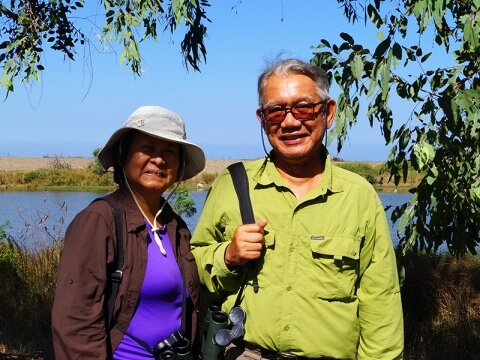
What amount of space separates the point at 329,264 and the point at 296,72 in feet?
2.20

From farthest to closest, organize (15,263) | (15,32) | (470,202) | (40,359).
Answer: (15,263), (40,359), (15,32), (470,202)

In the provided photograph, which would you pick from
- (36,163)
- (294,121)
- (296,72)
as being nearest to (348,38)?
(296,72)

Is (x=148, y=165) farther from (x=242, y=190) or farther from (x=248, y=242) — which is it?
(x=248, y=242)

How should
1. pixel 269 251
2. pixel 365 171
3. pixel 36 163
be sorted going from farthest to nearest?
1. pixel 36 163
2. pixel 365 171
3. pixel 269 251

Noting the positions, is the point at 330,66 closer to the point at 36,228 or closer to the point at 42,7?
the point at 42,7

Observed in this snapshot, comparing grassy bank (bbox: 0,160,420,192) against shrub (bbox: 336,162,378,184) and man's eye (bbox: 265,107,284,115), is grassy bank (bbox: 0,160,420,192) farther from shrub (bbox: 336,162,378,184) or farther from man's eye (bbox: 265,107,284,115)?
man's eye (bbox: 265,107,284,115)

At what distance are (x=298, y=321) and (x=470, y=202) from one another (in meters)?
1.88

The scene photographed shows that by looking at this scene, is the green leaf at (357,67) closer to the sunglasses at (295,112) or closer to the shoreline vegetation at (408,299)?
the sunglasses at (295,112)

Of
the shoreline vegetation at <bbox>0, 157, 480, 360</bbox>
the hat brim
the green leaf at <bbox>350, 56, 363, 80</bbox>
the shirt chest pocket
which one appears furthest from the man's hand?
the shoreline vegetation at <bbox>0, 157, 480, 360</bbox>

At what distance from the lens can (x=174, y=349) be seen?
220cm

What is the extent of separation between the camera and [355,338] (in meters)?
2.23

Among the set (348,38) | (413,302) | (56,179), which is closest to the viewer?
(348,38)

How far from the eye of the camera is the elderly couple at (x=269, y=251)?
213 cm

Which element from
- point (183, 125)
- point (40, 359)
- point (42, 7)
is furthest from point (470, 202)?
point (40, 359)
